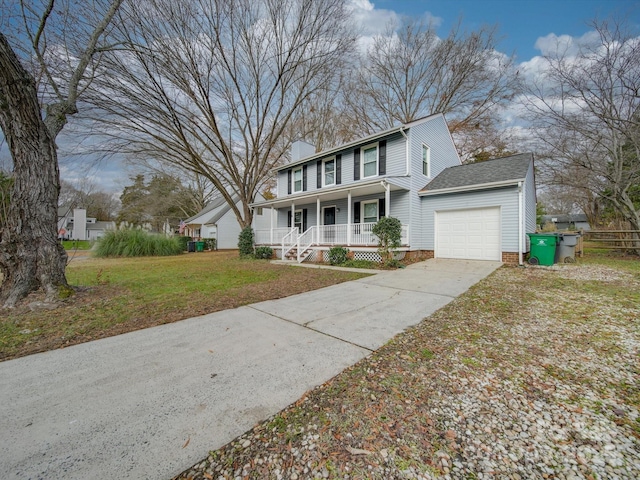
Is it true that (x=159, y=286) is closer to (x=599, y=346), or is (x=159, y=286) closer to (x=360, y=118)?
(x=599, y=346)

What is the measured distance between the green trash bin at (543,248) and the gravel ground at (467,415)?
22.4ft

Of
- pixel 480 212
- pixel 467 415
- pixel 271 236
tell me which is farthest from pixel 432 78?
pixel 467 415

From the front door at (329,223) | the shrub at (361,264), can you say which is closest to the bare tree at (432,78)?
the front door at (329,223)

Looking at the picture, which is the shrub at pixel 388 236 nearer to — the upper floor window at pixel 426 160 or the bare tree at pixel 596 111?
the upper floor window at pixel 426 160

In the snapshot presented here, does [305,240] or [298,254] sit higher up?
[305,240]

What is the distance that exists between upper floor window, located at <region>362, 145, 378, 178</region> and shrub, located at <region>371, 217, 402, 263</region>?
141 inches

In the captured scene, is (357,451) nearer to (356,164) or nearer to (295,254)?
(295,254)

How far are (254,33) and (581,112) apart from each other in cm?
1556

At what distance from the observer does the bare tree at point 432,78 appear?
17031 millimetres

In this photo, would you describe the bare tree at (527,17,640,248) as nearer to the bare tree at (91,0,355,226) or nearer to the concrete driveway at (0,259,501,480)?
the bare tree at (91,0,355,226)

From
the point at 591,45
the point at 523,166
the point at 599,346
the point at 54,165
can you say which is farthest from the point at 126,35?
the point at 591,45

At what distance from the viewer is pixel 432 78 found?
18.3 m

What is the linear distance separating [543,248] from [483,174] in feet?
11.8

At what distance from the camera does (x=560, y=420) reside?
1.75 metres
